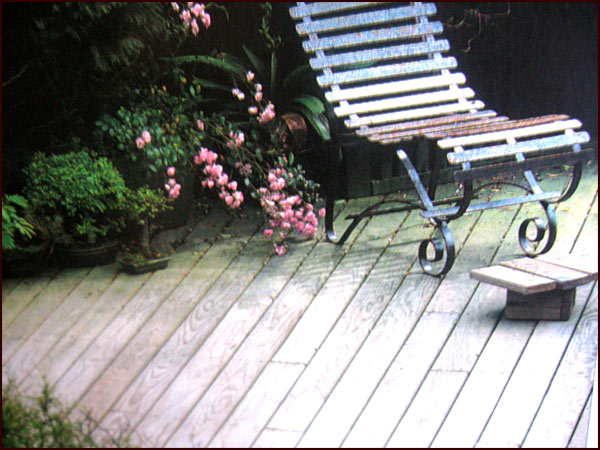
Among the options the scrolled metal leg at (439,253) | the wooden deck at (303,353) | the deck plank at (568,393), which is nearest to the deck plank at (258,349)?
the wooden deck at (303,353)

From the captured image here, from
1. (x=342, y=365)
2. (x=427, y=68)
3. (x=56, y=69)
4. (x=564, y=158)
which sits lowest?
(x=342, y=365)

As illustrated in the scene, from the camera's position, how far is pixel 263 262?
3.39 metres

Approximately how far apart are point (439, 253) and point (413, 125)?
0.56 m

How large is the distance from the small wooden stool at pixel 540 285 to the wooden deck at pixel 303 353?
0.04 m

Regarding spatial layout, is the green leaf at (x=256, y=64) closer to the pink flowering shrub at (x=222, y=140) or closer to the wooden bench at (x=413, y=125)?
the pink flowering shrub at (x=222, y=140)

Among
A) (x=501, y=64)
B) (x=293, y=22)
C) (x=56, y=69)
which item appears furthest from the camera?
(x=501, y=64)

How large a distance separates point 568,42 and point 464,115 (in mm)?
1121

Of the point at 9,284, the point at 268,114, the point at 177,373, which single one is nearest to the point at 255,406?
the point at 177,373

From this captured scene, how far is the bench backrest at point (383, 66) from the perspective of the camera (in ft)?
12.0

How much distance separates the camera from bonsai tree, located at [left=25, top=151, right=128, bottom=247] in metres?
2.88

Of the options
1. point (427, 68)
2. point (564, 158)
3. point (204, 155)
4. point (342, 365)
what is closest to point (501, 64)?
point (427, 68)

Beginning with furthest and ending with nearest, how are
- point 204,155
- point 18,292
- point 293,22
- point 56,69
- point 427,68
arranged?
point 293,22 < point 427,68 < point 204,155 < point 56,69 < point 18,292

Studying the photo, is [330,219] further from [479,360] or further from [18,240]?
[18,240]

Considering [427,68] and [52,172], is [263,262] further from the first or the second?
[427,68]
